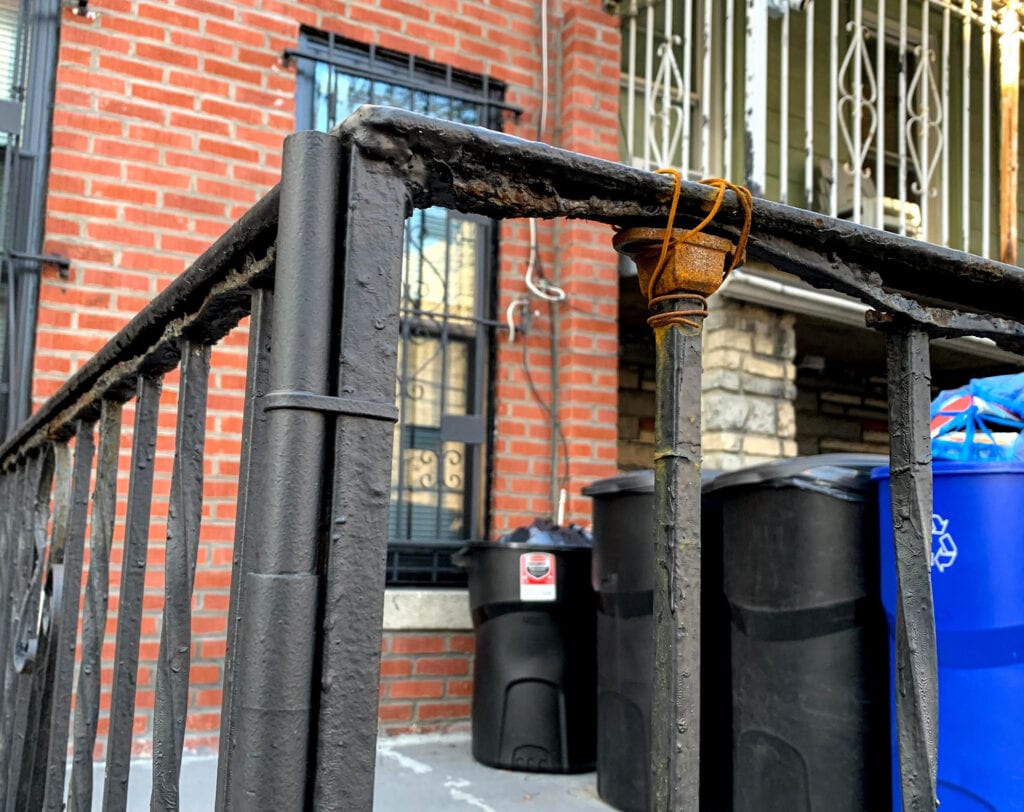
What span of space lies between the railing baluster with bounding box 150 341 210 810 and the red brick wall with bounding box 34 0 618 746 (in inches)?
111

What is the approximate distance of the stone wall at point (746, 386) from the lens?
470cm

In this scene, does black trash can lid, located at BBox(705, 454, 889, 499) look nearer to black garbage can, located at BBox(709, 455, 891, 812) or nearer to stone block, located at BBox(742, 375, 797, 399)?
black garbage can, located at BBox(709, 455, 891, 812)

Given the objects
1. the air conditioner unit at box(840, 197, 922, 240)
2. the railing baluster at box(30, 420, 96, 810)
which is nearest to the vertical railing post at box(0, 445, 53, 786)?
the railing baluster at box(30, 420, 96, 810)

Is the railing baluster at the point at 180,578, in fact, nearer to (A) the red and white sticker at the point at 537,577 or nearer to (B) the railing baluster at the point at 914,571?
(B) the railing baluster at the point at 914,571

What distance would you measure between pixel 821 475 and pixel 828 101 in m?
4.91

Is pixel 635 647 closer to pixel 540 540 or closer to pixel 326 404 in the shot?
pixel 540 540

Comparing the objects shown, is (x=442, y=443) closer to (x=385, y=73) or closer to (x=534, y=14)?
(x=385, y=73)

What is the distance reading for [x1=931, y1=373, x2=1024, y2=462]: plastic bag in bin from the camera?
8.64 ft

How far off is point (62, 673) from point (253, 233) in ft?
3.29

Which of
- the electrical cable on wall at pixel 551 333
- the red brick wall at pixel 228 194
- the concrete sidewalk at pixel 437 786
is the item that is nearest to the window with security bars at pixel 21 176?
the red brick wall at pixel 228 194

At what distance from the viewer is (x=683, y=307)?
892mm

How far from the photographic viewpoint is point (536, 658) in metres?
3.98

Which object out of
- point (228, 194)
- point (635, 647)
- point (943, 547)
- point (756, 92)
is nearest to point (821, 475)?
point (943, 547)

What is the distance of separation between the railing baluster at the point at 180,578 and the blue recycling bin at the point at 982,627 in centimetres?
184
